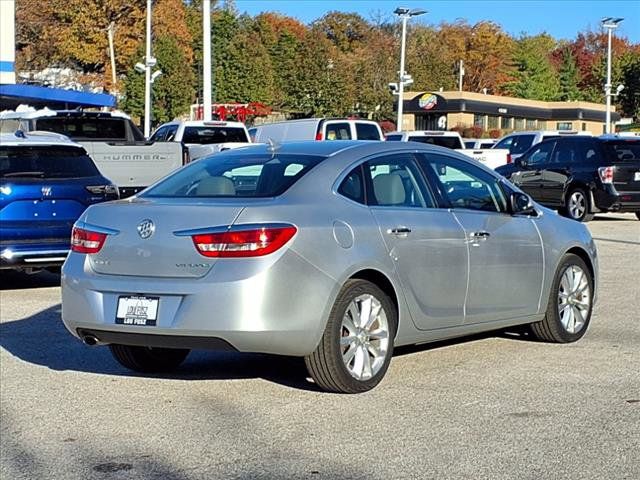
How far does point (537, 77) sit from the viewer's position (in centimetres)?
10812

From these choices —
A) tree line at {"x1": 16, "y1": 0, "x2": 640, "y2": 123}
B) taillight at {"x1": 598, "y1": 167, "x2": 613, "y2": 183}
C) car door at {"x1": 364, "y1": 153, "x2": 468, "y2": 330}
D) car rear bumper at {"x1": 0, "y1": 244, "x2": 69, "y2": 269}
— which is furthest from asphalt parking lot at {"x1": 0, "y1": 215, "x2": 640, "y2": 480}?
tree line at {"x1": 16, "y1": 0, "x2": 640, "y2": 123}

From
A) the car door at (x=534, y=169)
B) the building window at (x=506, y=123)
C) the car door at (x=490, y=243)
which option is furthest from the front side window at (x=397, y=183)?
the building window at (x=506, y=123)

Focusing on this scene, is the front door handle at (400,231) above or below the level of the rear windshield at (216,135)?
below

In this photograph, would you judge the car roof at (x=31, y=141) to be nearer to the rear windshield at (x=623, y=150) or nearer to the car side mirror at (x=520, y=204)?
the car side mirror at (x=520, y=204)

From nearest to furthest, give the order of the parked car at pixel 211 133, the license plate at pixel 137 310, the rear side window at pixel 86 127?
the license plate at pixel 137 310 < the rear side window at pixel 86 127 < the parked car at pixel 211 133

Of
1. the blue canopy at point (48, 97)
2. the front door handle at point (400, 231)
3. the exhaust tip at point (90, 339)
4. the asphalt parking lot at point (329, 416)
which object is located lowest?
the asphalt parking lot at point (329, 416)

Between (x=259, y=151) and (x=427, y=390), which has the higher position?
(x=259, y=151)

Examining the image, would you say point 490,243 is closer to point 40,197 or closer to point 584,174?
point 40,197

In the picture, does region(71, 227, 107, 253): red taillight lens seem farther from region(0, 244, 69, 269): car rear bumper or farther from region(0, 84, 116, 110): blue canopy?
region(0, 84, 116, 110): blue canopy

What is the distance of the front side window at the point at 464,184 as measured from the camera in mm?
7723

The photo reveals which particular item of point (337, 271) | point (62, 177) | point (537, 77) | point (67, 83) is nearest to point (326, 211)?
point (337, 271)

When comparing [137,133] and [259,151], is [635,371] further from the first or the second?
[137,133]

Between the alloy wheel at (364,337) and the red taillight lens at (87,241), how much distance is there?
5.26 ft

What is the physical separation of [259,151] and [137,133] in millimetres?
12952
